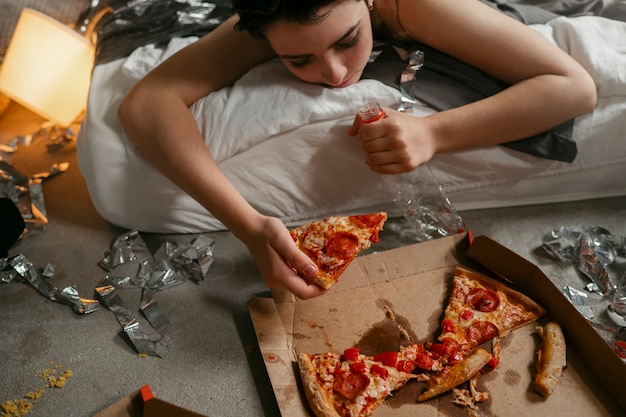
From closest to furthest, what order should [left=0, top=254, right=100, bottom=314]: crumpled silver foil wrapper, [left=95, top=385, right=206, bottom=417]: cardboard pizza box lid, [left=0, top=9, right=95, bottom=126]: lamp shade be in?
[left=95, top=385, right=206, bottom=417]: cardboard pizza box lid
[left=0, top=254, right=100, bottom=314]: crumpled silver foil wrapper
[left=0, top=9, right=95, bottom=126]: lamp shade

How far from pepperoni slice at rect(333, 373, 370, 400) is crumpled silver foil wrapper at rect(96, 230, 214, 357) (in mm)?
468

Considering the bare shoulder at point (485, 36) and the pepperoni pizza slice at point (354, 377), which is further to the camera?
the bare shoulder at point (485, 36)

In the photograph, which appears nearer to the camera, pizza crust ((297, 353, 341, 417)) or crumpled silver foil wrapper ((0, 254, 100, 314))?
pizza crust ((297, 353, 341, 417))

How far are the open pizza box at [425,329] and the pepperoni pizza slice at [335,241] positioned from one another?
0.12m

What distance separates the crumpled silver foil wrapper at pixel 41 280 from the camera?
5.32 ft

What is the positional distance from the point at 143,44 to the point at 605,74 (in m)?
1.41

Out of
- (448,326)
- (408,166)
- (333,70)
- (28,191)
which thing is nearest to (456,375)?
(448,326)

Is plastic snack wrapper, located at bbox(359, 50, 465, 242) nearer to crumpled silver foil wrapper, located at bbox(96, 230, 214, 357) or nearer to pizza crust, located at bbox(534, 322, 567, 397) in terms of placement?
pizza crust, located at bbox(534, 322, 567, 397)

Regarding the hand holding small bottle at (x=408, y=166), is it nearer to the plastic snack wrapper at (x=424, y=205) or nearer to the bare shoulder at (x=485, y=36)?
the plastic snack wrapper at (x=424, y=205)

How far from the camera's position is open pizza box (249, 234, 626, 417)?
1251 mm

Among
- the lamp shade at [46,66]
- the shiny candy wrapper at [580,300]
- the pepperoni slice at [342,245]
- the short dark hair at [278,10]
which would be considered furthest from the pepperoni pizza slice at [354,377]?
the lamp shade at [46,66]

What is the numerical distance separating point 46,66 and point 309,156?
1189 millimetres

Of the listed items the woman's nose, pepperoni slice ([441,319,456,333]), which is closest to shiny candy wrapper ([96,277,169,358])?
pepperoni slice ([441,319,456,333])

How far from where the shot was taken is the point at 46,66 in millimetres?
2221
